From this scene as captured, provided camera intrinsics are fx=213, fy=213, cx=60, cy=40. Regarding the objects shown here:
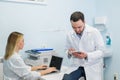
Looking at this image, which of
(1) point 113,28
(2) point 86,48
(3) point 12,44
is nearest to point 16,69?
(3) point 12,44

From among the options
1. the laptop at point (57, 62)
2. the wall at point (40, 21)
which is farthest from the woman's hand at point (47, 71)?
the wall at point (40, 21)

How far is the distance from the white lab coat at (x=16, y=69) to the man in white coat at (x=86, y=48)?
58 centimetres

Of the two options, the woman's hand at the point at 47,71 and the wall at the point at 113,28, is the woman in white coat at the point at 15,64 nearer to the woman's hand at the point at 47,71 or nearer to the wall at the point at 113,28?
the woman's hand at the point at 47,71

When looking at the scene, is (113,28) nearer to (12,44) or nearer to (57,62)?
(57,62)

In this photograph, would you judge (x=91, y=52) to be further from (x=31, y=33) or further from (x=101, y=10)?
(x=101, y=10)

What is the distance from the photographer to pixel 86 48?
8.29 ft

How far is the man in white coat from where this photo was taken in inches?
93.6

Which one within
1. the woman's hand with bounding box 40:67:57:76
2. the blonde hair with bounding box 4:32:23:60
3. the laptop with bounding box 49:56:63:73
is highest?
the blonde hair with bounding box 4:32:23:60

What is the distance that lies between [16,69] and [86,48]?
868 millimetres

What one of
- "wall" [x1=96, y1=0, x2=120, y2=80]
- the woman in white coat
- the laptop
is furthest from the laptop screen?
"wall" [x1=96, y1=0, x2=120, y2=80]

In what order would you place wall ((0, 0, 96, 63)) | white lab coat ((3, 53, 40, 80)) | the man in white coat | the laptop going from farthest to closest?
1. wall ((0, 0, 96, 63))
2. the laptop
3. the man in white coat
4. white lab coat ((3, 53, 40, 80))

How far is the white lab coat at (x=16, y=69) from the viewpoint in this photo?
214 centimetres

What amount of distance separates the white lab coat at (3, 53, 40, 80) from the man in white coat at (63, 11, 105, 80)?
577 mm

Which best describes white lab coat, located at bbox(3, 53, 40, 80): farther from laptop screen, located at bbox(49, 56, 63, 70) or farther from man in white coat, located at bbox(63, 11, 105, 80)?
man in white coat, located at bbox(63, 11, 105, 80)
